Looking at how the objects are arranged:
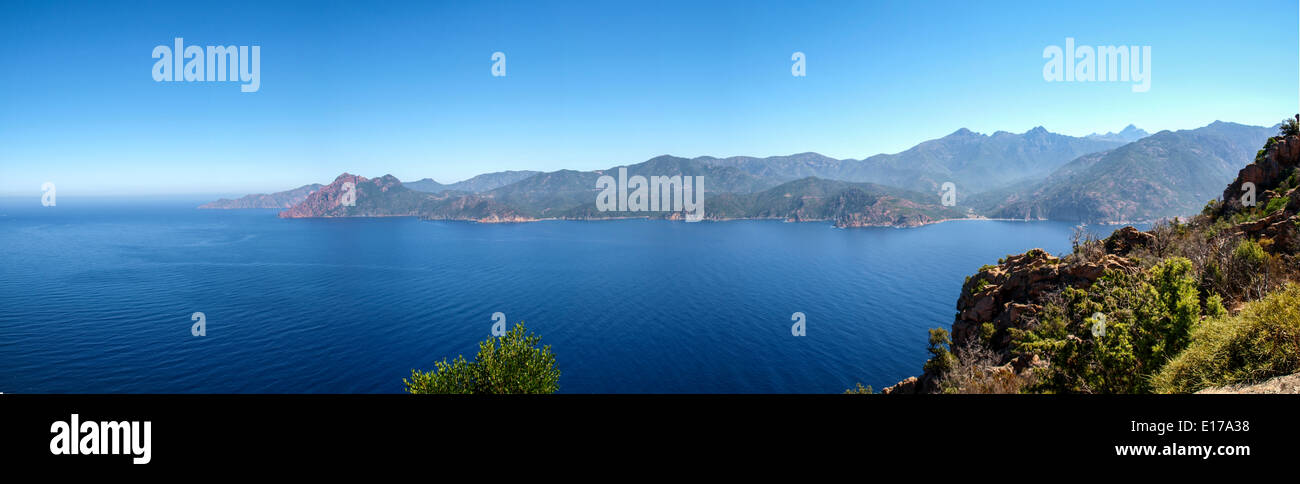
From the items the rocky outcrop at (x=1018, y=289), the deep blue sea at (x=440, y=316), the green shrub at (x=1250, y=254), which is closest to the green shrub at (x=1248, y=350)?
the green shrub at (x=1250, y=254)

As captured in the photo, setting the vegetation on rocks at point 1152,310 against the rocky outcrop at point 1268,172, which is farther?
the rocky outcrop at point 1268,172

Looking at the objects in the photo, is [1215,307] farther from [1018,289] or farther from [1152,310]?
[1018,289]

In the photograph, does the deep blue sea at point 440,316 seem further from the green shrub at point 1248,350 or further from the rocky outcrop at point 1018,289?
the green shrub at point 1248,350

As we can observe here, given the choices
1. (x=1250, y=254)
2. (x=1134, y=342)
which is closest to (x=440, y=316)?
(x=1134, y=342)

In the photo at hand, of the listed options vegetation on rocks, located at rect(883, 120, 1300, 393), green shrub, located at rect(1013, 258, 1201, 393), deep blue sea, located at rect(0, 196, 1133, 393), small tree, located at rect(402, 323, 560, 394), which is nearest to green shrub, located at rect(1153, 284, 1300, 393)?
vegetation on rocks, located at rect(883, 120, 1300, 393)
